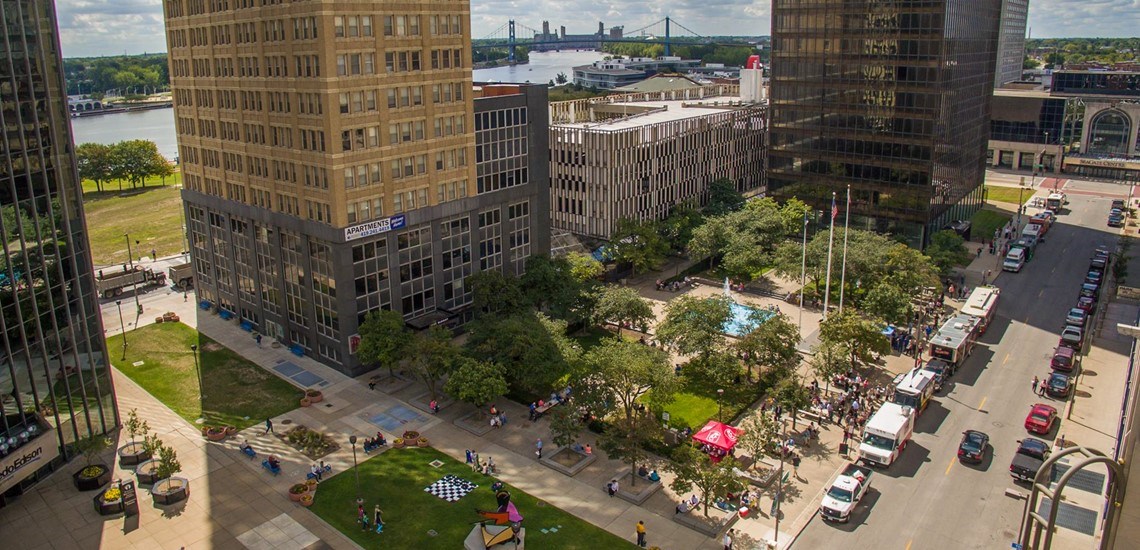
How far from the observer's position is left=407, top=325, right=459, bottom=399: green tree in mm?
64250

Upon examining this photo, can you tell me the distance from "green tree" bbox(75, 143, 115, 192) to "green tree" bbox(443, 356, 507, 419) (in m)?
123

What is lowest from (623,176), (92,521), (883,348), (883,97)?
(92,521)

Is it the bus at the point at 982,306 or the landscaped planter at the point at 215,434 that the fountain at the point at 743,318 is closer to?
the bus at the point at 982,306

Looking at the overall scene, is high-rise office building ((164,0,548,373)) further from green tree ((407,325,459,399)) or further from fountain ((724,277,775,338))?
fountain ((724,277,775,338))

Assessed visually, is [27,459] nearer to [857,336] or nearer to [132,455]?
[132,455]

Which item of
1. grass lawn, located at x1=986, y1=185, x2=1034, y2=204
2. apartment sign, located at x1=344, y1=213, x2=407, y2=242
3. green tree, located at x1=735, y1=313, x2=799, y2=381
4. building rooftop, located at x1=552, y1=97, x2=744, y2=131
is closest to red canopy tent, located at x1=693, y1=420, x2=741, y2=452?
green tree, located at x1=735, y1=313, x2=799, y2=381

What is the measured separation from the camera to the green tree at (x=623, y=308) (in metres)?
74.1

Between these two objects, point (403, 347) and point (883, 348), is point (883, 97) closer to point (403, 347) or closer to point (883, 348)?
point (883, 348)

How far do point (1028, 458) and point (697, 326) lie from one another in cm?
2536

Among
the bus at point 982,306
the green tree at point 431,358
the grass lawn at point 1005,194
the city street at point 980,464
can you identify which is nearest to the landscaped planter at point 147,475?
the green tree at point 431,358

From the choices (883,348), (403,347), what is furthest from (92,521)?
(883,348)

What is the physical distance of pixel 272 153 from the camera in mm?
73188

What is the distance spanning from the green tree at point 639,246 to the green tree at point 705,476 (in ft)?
147

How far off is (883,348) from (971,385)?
28.2 feet
